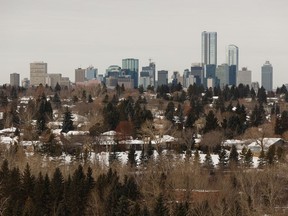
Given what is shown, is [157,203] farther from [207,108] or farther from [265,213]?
[207,108]

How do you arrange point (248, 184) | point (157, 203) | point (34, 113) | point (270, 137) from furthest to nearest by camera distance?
point (34, 113) < point (270, 137) < point (248, 184) < point (157, 203)

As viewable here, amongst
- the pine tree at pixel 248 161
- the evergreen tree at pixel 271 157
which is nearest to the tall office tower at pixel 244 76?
the evergreen tree at pixel 271 157

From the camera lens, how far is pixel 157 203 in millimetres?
18875

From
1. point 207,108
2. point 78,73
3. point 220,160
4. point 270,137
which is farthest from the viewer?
point 78,73

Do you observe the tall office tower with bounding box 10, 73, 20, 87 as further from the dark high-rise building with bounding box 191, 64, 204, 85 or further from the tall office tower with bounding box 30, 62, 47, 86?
the dark high-rise building with bounding box 191, 64, 204, 85

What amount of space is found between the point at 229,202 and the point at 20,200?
23.9 feet

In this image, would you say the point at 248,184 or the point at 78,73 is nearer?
the point at 248,184

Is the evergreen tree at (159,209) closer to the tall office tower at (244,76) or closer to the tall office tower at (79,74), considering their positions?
the tall office tower at (79,74)

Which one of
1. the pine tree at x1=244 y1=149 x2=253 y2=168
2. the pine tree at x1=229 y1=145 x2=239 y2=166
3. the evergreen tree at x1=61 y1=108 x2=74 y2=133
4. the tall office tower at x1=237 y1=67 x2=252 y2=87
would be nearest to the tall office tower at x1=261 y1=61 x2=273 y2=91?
the tall office tower at x1=237 y1=67 x2=252 y2=87

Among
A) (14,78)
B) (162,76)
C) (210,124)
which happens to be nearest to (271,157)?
(210,124)

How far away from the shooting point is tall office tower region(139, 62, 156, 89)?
14688 cm

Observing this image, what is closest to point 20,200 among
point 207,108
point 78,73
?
point 207,108

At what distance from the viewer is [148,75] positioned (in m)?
150

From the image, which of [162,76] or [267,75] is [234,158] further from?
[267,75]
